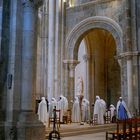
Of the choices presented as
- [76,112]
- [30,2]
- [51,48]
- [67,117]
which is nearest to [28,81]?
[30,2]

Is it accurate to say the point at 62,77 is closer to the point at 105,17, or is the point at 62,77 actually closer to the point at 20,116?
the point at 105,17

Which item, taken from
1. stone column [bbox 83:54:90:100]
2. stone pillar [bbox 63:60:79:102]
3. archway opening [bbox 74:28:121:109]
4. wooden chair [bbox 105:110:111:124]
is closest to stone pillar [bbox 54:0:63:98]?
stone pillar [bbox 63:60:79:102]

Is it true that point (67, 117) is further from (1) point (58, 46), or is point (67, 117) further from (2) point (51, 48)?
(1) point (58, 46)

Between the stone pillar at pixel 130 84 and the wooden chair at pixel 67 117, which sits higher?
the stone pillar at pixel 130 84

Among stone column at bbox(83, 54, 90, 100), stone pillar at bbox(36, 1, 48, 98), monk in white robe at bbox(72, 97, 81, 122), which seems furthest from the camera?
stone column at bbox(83, 54, 90, 100)

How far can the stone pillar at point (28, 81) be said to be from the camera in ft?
30.4

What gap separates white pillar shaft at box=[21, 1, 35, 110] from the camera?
31.6ft

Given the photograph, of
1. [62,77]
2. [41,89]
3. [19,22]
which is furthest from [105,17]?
[19,22]

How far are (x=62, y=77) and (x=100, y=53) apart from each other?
653 cm

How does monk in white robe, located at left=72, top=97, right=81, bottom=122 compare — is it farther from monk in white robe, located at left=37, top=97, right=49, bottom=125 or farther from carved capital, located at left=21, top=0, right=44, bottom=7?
carved capital, located at left=21, top=0, right=44, bottom=7

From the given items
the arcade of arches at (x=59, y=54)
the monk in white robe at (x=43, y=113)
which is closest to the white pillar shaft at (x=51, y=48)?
the arcade of arches at (x=59, y=54)

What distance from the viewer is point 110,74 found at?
90.9ft

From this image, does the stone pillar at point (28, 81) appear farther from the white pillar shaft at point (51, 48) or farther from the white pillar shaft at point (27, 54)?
the white pillar shaft at point (51, 48)

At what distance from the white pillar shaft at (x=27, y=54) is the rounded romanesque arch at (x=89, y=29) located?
10657mm
